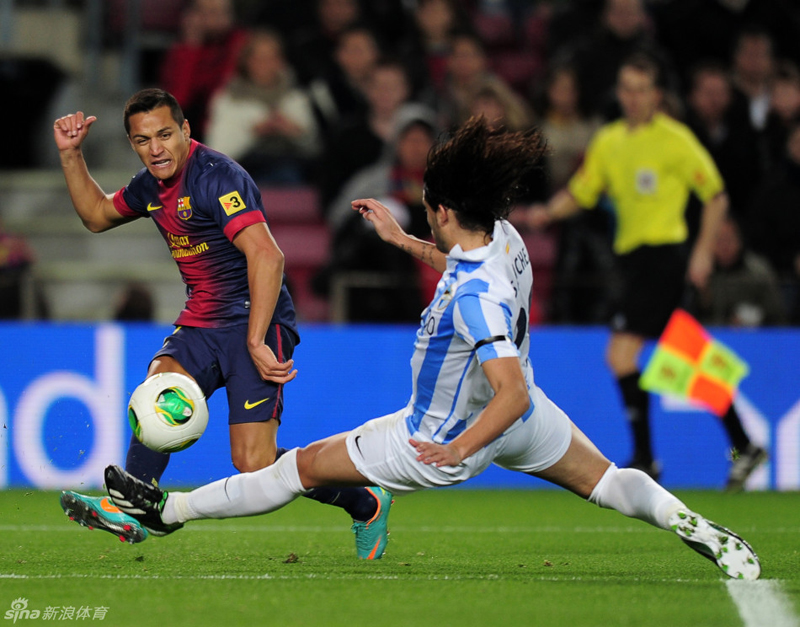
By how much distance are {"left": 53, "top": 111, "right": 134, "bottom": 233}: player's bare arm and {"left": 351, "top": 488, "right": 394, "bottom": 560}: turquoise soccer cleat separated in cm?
162

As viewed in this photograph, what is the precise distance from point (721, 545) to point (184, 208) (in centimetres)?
243

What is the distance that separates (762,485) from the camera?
8.56 metres

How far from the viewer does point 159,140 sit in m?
4.95

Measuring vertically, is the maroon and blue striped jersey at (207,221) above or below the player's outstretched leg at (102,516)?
above

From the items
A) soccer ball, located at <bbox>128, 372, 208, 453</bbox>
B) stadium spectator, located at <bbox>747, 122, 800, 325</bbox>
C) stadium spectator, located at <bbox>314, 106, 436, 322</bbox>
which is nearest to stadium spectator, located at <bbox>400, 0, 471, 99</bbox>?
stadium spectator, located at <bbox>314, 106, 436, 322</bbox>

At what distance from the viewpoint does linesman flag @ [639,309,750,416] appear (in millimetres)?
8414

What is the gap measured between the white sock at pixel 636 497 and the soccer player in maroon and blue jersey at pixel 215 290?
1.01 metres

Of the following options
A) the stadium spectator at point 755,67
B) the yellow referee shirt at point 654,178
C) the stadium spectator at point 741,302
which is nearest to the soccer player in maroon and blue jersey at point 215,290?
the yellow referee shirt at point 654,178

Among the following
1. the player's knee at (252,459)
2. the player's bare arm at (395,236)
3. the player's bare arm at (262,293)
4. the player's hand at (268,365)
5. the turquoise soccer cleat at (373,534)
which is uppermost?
the player's bare arm at (395,236)

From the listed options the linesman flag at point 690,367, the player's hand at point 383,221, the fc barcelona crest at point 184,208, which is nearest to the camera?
the player's hand at point 383,221

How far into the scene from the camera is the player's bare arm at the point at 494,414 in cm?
396

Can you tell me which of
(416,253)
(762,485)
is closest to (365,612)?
(416,253)

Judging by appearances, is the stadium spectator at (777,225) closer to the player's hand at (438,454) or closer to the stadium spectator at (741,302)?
the stadium spectator at (741,302)

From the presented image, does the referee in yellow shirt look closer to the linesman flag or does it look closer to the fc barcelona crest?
the linesman flag
